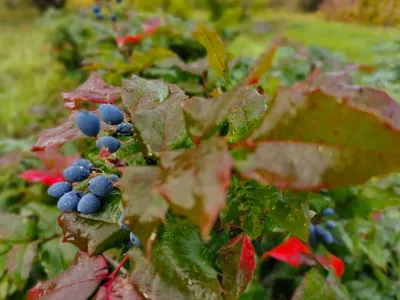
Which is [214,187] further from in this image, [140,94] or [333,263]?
[333,263]

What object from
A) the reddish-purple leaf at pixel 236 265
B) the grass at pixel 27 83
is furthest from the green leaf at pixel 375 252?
the grass at pixel 27 83

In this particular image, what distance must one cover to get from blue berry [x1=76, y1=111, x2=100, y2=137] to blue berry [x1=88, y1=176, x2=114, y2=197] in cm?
7

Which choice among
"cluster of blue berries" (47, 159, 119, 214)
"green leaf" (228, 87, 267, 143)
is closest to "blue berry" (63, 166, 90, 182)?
"cluster of blue berries" (47, 159, 119, 214)

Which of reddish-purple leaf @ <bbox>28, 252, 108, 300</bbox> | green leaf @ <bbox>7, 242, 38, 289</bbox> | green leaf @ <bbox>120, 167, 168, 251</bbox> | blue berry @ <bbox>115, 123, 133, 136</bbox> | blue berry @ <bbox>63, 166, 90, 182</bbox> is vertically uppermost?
green leaf @ <bbox>120, 167, 168, 251</bbox>

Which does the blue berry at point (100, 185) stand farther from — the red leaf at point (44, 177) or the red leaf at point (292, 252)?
the red leaf at point (44, 177)

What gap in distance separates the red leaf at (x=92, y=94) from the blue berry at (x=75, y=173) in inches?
5.1

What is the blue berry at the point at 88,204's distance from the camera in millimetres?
496

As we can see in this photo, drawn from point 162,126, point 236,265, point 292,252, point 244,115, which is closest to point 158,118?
point 162,126

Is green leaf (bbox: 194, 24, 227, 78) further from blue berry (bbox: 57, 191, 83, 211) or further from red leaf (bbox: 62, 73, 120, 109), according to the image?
blue berry (bbox: 57, 191, 83, 211)

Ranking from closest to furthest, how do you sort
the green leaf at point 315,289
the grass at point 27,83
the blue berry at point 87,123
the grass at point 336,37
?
the blue berry at point 87,123
the green leaf at point 315,289
the grass at point 27,83
the grass at point 336,37

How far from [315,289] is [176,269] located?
0.45 metres

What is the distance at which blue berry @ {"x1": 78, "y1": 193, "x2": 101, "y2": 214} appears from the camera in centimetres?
50

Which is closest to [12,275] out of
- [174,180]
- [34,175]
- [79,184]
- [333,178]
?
[34,175]

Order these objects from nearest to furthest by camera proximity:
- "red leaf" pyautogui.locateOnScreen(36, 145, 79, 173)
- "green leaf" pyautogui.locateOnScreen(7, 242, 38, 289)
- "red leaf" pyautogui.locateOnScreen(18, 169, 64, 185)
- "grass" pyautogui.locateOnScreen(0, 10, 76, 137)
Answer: "green leaf" pyautogui.locateOnScreen(7, 242, 38, 289), "red leaf" pyautogui.locateOnScreen(18, 169, 64, 185), "red leaf" pyautogui.locateOnScreen(36, 145, 79, 173), "grass" pyautogui.locateOnScreen(0, 10, 76, 137)
